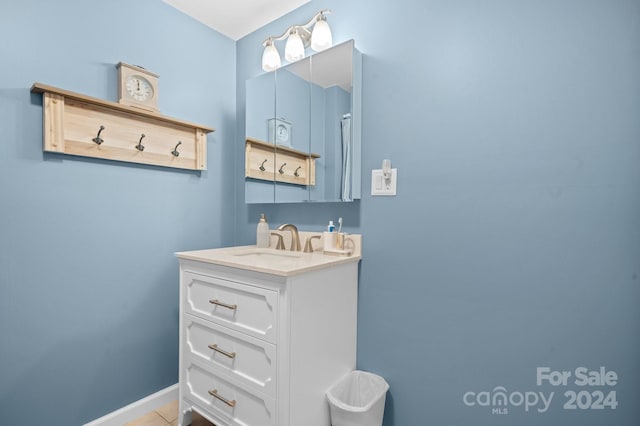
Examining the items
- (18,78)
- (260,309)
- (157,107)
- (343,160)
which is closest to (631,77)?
(343,160)

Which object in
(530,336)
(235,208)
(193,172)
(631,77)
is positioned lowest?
(530,336)

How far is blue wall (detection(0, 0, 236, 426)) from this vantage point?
122 cm

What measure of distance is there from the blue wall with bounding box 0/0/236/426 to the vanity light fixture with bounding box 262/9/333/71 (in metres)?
0.45

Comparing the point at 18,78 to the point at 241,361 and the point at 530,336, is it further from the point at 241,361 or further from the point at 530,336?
the point at 530,336

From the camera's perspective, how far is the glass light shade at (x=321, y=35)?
147 cm

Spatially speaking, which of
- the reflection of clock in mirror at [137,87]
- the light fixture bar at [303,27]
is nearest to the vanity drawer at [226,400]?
the reflection of clock in mirror at [137,87]

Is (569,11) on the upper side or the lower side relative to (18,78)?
upper

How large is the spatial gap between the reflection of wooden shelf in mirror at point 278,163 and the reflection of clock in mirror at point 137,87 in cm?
55

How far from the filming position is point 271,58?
1716mm

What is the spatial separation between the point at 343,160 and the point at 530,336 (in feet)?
3.39

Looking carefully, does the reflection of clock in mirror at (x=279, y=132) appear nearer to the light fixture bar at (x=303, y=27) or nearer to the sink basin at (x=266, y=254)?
the light fixture bar at (x=303, y=27)

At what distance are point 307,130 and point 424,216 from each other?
0.76m

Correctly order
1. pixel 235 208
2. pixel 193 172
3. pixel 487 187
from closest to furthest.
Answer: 1. pixel 487 187
2. pixel 193 172
3. pixel 235 208

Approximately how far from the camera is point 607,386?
97cm
